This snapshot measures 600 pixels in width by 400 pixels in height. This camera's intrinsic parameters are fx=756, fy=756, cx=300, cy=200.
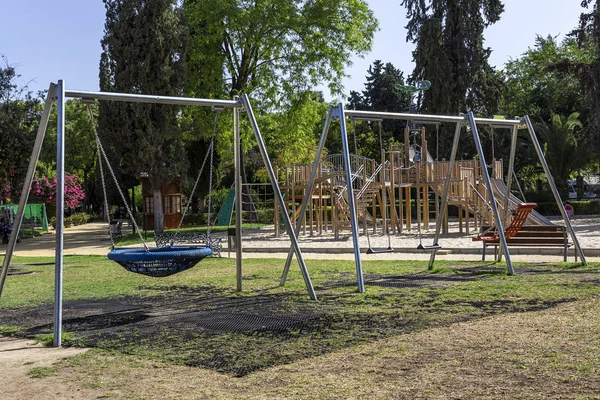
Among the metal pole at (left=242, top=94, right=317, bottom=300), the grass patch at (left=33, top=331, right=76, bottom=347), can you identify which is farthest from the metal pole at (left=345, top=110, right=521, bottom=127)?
the grass patch at (left=33, top=331, right=76, bottom=347)

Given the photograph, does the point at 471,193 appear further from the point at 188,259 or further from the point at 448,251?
the point at 188,259

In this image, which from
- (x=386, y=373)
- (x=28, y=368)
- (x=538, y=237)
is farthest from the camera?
(x=538, y=237)

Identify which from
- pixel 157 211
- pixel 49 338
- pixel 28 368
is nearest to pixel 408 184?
pixel 157 211

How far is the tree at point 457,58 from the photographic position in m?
43.0

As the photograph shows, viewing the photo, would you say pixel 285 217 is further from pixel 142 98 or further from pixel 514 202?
pixel 514 202

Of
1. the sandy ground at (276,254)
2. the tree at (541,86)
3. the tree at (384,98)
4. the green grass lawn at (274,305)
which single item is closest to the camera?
the sandy ground at (276,254)

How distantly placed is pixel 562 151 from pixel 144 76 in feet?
78.3

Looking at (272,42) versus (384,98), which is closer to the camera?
(272,42)

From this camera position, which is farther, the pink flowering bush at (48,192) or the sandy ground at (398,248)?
the pink flowering bush at (48,192)

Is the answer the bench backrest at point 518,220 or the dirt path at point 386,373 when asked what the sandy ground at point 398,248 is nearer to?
the bench backrest at point 518,220

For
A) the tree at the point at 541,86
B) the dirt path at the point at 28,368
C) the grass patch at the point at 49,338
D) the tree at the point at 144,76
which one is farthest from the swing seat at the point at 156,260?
the tree at the point at 541,86

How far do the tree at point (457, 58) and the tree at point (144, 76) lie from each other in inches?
661

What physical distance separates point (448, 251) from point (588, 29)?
21248 millimetres

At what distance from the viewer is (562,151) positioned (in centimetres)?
4209
